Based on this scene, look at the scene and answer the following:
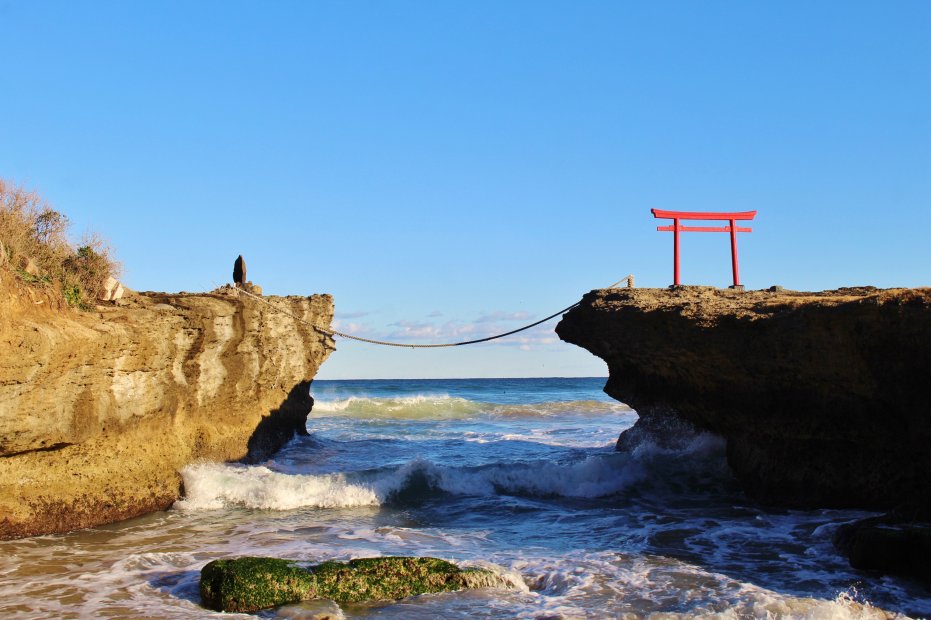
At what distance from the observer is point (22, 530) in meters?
9.45

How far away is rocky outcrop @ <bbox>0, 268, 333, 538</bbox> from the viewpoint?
351 inches

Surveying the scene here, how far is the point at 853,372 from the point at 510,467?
680cm

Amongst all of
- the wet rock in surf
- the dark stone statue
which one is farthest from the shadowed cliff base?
the wet rock in surf

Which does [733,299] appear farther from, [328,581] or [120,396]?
[120,396]

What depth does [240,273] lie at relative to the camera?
14656 mm

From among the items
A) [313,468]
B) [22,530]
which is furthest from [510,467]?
[22,530]

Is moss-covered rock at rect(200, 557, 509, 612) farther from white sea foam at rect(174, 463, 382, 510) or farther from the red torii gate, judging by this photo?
the red torii gate

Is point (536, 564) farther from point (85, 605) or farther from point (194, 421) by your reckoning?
point (194, 421)

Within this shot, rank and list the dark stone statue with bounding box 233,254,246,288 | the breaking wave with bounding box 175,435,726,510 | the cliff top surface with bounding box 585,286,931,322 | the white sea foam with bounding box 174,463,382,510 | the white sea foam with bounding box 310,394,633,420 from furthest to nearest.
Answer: the white sea foam with bounding box 310,394,633,420 < the dark stone statue with bounding box 233,254,246,288 < the breaking wave with bounding box 175,435,726,510 < the white sea foam with bounding box 174,463,382,510 < the cliff top surface with bounding box 585,286,931,322

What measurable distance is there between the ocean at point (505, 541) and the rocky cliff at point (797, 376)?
645 millimetres

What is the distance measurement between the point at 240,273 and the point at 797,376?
1012cm

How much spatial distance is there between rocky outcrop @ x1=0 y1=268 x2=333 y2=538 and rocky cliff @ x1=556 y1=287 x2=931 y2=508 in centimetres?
637

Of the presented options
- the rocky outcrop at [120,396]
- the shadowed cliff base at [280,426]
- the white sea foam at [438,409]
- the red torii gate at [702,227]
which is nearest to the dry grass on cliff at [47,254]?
the rocky outcrop at [120,396]

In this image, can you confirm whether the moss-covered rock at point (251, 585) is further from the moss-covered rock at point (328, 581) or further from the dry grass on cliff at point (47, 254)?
the dry grass on cliff at point (47, 254)
